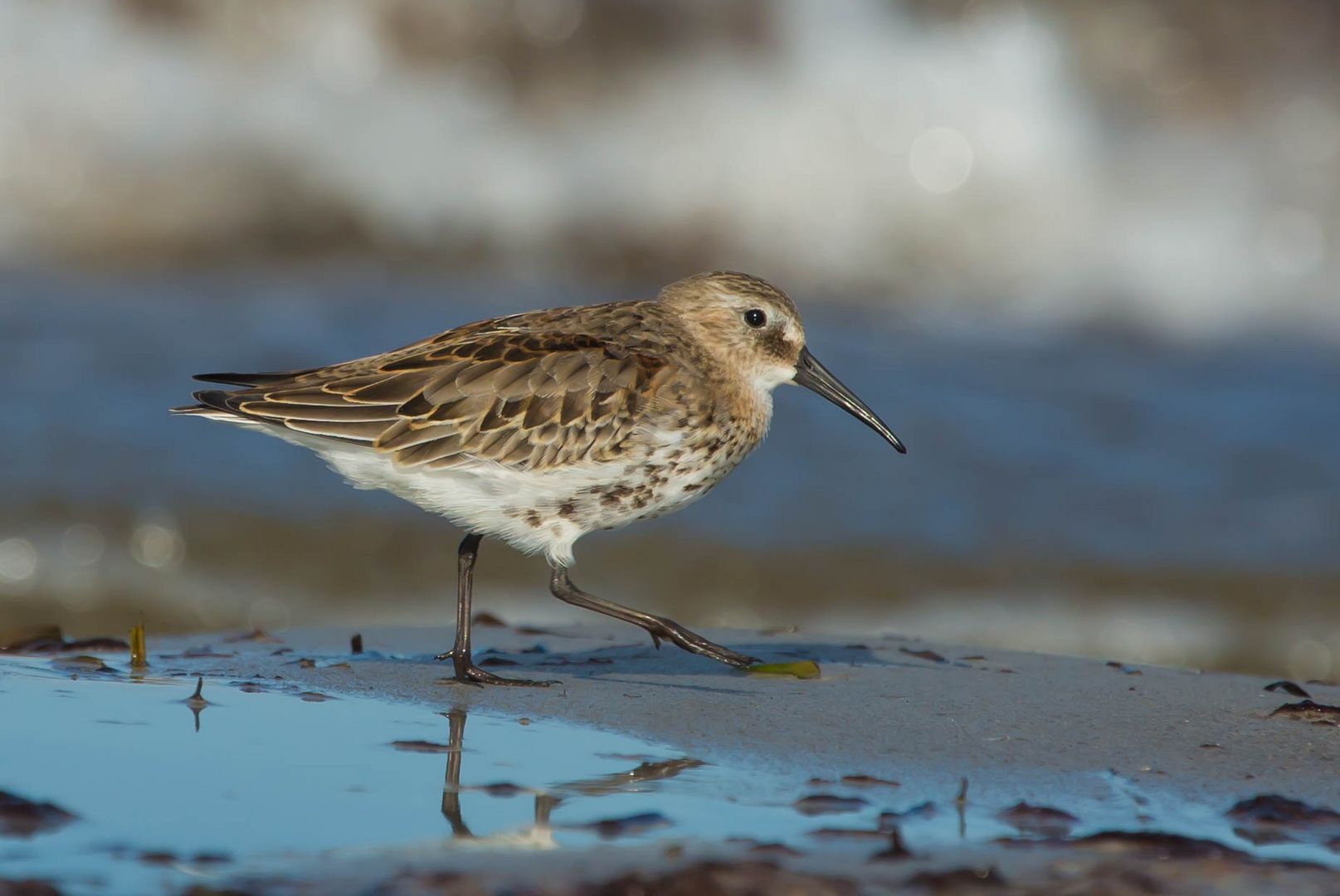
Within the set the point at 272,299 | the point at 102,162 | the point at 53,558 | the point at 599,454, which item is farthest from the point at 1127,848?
the point at 102,162

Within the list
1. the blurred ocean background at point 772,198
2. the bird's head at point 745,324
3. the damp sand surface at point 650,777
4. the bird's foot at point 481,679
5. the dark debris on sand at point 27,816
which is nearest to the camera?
the damp sand surface at point 650,777

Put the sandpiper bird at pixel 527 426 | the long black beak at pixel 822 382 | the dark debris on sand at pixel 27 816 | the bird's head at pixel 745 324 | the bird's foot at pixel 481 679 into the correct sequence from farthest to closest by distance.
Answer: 1. the long black beak at pixel 822 382
2. the bird's head at pixel 745 324
3. the sandpiper bird at pixel 527 426
4. the bird's foot at pixel 481 679
5. the dark debris on sand at pixel 27 816

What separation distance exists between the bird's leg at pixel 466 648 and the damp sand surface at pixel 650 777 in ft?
0.27

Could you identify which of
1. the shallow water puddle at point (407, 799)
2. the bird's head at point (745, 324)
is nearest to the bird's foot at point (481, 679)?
the shallow water puddle at point (407, 799)

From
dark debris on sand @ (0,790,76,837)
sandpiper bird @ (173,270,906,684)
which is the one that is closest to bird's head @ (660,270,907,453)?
sandpiper bird @ (173,270,906,684)

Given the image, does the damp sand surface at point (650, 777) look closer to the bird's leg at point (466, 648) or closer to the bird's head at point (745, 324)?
the bird's leg at point (466, 648)

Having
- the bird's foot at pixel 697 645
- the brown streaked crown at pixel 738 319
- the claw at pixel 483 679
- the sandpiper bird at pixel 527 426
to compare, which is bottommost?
the claw at pixel 483 679

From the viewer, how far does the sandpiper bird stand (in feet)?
17.5

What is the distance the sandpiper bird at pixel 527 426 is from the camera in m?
5.35

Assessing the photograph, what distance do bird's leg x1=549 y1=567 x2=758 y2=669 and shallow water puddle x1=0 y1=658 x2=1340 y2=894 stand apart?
106 centimetres

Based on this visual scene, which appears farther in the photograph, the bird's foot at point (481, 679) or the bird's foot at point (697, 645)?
the bird's foot at point (697, 645)

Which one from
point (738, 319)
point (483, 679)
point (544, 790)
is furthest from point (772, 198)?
point (544, 790)

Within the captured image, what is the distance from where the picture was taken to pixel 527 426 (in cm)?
538

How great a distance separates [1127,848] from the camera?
136 inches
